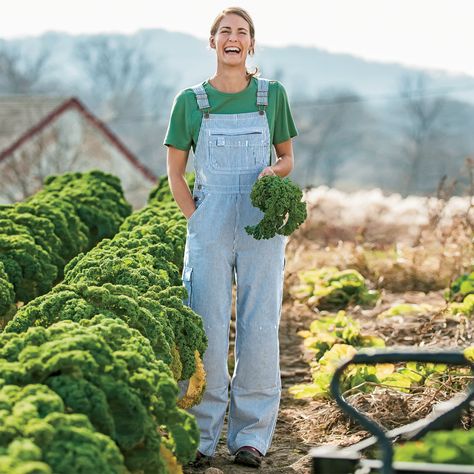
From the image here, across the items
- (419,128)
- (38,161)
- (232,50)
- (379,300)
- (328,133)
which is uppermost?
(232,50)

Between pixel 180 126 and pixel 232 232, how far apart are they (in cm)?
64

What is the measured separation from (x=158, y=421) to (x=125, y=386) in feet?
1.00

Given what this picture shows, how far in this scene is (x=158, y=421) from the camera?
4.51 meters

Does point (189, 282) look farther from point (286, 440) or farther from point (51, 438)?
point (51, 438)

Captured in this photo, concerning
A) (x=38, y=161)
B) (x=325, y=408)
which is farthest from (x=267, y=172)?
(x=38, y=161)

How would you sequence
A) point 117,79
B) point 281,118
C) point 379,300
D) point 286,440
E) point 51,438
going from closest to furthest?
point 51,438
point 281,118
point 286,440
point 379,300
point 117,79

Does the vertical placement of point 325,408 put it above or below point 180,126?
below

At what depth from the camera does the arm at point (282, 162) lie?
20.0ft

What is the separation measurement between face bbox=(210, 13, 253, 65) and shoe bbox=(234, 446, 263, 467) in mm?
2060

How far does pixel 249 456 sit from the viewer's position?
242 inches

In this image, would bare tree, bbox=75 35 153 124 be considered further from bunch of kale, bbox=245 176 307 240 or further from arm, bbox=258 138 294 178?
bunch of kale, bbox=245 176 307 240

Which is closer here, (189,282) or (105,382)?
(105,382)

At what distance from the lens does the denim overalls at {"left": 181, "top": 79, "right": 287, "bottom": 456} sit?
19.9 ft

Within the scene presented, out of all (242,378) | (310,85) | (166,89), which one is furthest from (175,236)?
(310,85)
